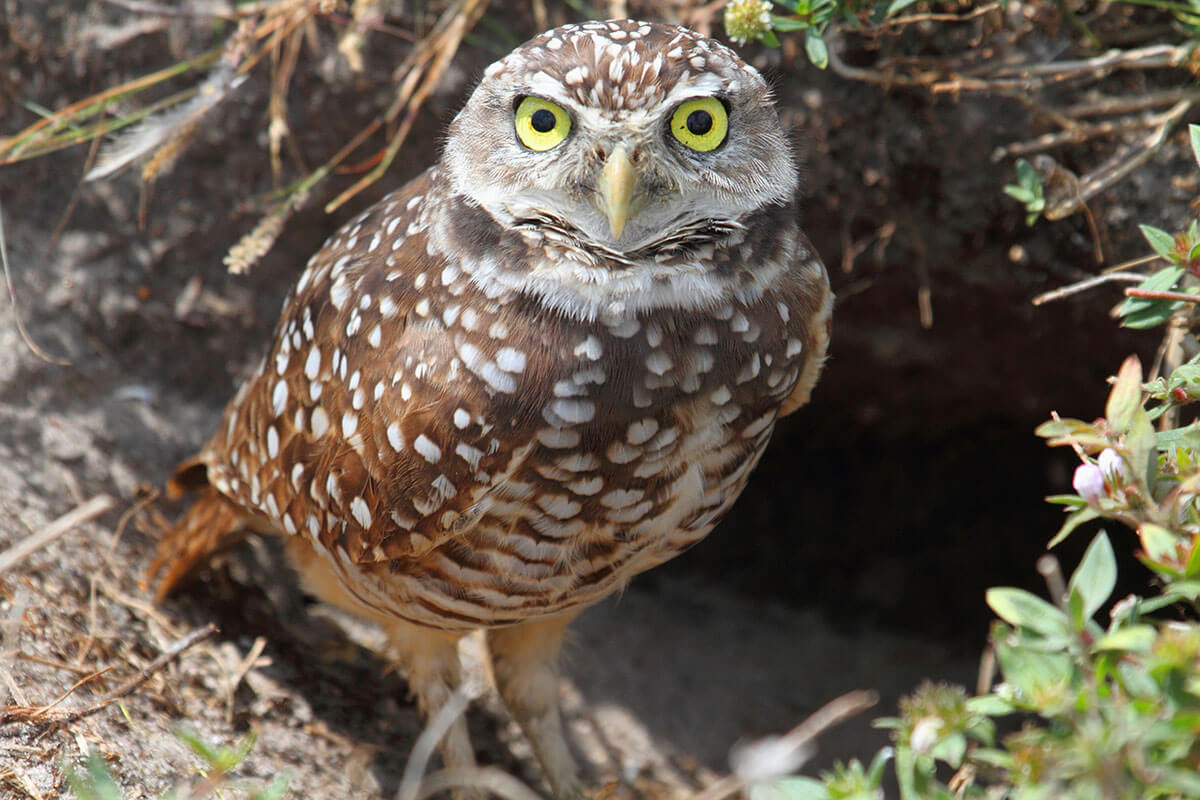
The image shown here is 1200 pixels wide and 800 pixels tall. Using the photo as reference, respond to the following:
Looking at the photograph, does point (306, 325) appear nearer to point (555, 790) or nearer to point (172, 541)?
point (172, 541)

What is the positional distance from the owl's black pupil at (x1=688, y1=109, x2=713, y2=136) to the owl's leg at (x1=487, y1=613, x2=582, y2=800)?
52.4 inches

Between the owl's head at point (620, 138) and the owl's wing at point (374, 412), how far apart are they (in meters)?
0.21

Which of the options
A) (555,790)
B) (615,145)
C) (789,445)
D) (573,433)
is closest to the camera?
(615,145)

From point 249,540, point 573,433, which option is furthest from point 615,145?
point 249,540

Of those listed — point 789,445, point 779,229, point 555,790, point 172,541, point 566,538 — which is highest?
point 779,229

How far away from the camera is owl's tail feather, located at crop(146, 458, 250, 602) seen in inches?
96.9

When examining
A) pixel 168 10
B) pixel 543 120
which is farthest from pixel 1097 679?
pixel 168 10

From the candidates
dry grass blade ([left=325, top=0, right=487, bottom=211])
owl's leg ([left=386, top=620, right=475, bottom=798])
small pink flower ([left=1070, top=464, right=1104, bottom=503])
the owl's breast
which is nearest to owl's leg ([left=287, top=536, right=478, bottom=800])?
owl's leg ([left=386, top=620, right=475, bottom=798])

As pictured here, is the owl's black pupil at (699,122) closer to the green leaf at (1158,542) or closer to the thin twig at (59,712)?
the green leaf at (1158,542)

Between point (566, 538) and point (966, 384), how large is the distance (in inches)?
87.0

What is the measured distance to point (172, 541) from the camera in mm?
2551

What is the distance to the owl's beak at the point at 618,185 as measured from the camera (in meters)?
1.52

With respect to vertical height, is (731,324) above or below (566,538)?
above

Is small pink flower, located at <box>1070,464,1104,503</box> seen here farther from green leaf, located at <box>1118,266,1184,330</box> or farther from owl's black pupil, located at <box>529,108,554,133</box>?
owl's black pupil, located at <box>529,108,554,133</box>
